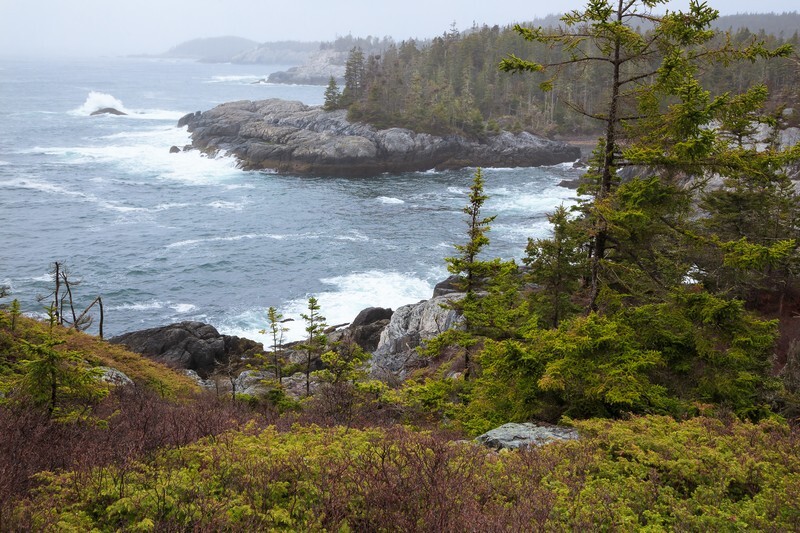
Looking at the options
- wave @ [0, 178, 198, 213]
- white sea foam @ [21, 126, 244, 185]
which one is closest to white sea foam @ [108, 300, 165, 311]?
wave @ [0, 178, 198, 213]

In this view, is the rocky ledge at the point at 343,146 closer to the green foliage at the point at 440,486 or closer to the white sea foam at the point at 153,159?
the white sea foam at the point at 153,159

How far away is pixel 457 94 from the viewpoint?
10950cm

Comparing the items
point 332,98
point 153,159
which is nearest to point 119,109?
point 153,159

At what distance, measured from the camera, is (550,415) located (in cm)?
1145

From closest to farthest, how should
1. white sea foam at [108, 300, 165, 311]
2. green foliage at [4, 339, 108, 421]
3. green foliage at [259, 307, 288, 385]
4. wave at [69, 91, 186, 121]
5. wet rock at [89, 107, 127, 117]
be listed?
1. green foliage at [4, 339, 108, 421]
2. green foliage at [259, 307, 288, 385]
3. white sea foam at [108, 300, 165, 311]
4. wave at [69, 91, 186, 121]
5. wet rock at [89, 107, 127, 117]

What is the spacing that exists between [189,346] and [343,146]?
161 feet

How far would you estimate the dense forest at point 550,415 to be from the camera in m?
6.58

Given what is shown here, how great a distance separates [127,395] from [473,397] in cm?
884

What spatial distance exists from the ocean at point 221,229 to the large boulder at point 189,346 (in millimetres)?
2539

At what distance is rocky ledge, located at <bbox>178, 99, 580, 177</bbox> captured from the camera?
72.4 meters

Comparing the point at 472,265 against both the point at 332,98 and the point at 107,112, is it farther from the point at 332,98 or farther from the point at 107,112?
the point at 107,112

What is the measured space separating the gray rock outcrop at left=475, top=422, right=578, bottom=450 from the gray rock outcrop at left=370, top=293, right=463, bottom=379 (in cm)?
1490

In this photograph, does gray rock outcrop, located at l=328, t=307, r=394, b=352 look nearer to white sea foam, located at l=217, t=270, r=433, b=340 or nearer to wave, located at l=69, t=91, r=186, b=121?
white sea foam, located at l=217, t=270, r=433, b=340

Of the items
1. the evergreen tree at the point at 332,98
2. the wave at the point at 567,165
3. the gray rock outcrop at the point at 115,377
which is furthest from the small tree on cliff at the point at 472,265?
the evergreen tree at the point at 332,98
